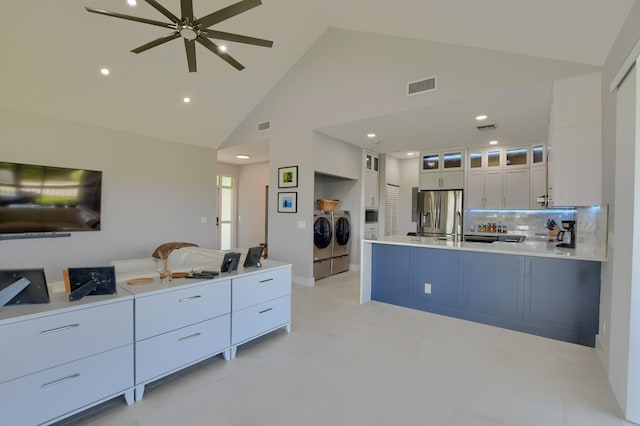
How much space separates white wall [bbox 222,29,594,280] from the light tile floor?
2.62 m

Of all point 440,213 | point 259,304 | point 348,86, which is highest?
point 348,86

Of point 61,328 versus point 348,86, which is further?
point 348,86

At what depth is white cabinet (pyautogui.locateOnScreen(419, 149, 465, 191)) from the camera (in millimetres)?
6559

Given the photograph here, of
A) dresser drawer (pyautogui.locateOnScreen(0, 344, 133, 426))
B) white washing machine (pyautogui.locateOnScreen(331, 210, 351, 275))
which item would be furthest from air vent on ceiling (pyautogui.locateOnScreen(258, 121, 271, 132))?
dresser drawer (pyautogui.locateOnScreen(0, 344, 133, 426))

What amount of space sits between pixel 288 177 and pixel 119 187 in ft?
9.88

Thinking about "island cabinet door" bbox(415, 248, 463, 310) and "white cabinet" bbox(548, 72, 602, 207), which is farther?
"island cabinet door" bbox(415, 248, 463, 310)

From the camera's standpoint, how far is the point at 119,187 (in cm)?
541

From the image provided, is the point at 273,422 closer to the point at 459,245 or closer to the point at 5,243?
the point at 459,245

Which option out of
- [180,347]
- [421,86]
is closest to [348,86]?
[421,86]

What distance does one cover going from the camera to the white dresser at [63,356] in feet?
5.17

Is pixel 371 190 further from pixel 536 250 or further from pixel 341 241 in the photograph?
pixel 536 250

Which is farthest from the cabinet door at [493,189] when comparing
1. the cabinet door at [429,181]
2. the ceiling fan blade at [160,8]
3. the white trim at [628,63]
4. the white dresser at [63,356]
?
the white dresser at [63,356]

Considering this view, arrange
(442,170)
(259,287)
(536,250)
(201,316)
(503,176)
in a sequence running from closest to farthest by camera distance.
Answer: (201,316) < (259,287) < (536,250) < (503,176) < (442,170)

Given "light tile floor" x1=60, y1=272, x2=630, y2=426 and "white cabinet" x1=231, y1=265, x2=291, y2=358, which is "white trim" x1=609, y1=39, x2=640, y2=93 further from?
"white cabinet" x1=231, y1=265, x2=291, y2=358
